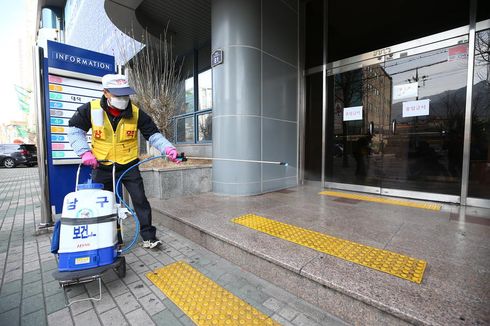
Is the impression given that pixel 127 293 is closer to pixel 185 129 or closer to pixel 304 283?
pixel 304 283

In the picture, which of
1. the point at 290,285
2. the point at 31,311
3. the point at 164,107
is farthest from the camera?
the point at 164,107

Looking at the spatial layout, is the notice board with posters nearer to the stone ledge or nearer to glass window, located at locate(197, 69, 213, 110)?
the stone ledge

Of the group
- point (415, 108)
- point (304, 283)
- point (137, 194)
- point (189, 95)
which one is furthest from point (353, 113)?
point (189, 95)

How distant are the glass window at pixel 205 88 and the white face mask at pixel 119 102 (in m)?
5.87

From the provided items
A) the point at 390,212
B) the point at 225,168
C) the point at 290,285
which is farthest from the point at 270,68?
the point at 290,285

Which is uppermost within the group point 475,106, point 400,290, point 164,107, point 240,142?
point 164,107

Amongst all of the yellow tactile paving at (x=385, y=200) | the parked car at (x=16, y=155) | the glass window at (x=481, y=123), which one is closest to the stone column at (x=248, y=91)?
the yellow tactile paving at (x=385, y=200)

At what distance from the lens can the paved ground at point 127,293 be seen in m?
1.77

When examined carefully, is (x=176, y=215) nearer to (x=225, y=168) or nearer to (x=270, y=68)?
(x=225, y=168)

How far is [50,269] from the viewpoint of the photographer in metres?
2.51

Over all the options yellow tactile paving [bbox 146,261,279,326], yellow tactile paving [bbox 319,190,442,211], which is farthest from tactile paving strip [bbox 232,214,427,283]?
yellow tactile paving [bbox 319,190,442,211]

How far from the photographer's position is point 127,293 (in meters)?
2.08

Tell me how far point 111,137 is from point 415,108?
196 inches

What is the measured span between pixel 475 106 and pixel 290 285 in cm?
421
